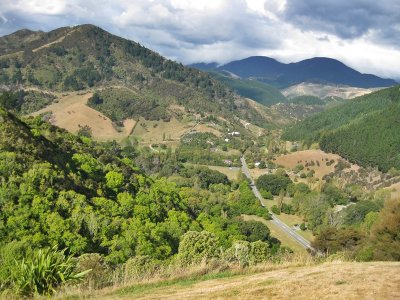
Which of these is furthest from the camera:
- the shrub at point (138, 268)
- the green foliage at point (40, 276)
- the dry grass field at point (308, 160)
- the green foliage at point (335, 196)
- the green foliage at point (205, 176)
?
the dry grass field at point (308, 160)

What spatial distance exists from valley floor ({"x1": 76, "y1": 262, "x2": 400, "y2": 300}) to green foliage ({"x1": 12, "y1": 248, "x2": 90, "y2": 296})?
1583 mm

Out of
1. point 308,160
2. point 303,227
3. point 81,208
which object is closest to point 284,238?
point 303,227

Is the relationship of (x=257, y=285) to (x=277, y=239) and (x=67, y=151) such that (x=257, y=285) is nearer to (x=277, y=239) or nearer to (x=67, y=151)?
(x=67, y=151)

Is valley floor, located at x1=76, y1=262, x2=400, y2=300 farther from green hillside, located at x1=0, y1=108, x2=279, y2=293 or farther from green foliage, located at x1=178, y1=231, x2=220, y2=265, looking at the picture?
green foliage, located at x1=178, y1=231, x2=220, y2=265

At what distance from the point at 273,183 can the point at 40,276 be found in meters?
136

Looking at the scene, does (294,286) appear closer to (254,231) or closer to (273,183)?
(254,231)

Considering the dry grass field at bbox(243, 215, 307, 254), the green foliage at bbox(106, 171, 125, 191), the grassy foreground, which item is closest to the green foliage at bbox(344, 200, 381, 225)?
the dry grass field at bbox(243, 215, 307, 254)

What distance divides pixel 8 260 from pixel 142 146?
180m

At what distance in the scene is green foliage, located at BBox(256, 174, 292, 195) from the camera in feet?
480

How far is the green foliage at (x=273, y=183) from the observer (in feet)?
480

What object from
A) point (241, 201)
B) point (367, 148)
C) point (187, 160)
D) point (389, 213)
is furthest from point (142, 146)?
point (389, 213)

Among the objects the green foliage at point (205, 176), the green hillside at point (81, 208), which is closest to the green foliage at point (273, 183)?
the green foliage at point (205, 176)

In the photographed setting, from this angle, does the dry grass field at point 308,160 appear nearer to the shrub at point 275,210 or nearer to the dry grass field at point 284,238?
the shrub at point 275,210

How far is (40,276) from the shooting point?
15.5m
